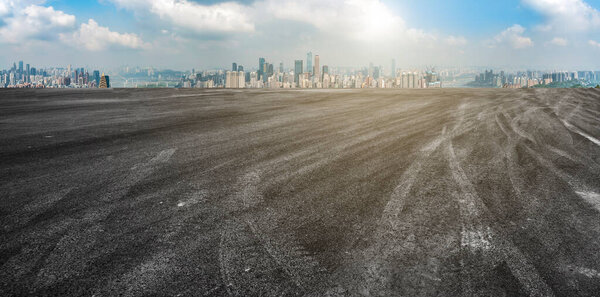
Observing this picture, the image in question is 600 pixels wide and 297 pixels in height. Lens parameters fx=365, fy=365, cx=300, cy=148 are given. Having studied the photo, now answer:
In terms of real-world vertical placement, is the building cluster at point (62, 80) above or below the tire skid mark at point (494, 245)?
above

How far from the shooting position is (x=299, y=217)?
3734 millimetres

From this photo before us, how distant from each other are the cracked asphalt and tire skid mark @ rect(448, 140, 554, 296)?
0.05 feet

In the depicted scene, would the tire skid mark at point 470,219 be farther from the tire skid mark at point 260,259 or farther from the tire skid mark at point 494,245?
the tire skid mark at point 260,259

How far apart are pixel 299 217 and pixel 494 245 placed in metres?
1.78

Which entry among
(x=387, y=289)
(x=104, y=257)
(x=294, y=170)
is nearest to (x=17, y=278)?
(x=104, y=257)

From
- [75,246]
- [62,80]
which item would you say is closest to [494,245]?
[75,246]

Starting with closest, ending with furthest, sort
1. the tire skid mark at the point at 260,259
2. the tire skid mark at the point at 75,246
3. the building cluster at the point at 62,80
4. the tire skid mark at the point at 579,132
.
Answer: the tire skid mark at the point at 260,259 < the tire skid mark at the point at 75,246 < the tire skid mark at the point at 579,132 < the building cluster at the point at 62,80

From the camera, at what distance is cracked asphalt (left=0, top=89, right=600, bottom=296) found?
2.62m

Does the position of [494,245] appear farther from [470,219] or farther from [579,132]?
[579,132]

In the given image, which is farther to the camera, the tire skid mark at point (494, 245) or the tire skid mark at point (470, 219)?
the tire skid mark at point (470, 219)

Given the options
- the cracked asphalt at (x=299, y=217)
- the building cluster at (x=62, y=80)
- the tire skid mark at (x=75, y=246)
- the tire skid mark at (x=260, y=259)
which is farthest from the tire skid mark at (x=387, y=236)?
the building cluster at (x=62, y=80)

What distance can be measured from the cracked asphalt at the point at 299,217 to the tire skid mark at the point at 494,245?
0.02m

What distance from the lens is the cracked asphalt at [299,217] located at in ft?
8.58

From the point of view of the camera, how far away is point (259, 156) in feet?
21.1
